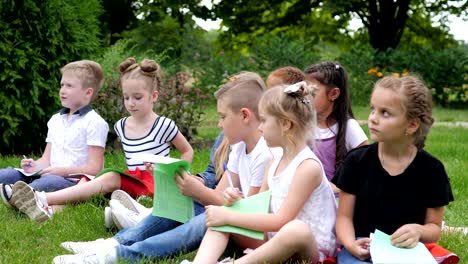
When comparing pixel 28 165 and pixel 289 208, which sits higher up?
pixel 289 208

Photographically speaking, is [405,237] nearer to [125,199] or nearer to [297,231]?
[297,231]

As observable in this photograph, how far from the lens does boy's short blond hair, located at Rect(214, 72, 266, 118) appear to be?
372 cm

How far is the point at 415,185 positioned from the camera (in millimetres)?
3295

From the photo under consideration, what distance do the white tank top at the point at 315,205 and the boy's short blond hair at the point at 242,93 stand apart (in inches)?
17.4

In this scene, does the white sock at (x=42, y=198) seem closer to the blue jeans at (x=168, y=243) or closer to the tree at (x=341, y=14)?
the blue jeans at (x=168, y=243)

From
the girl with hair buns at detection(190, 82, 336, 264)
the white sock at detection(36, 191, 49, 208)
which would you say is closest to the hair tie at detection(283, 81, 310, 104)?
the girl with hair buns at detection(190, 82, 336, 264)

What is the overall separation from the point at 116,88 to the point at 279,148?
14.6 feet

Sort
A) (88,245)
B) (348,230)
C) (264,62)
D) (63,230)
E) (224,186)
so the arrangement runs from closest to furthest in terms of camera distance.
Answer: (348,230) → (88,245) → (224,186) → (63,230) → (264,62)

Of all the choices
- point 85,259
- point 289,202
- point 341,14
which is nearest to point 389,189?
point 289,202

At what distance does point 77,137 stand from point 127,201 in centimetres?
109

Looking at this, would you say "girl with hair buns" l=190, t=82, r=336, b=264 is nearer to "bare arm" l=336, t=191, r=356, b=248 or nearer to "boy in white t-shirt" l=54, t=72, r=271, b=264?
"bare arm" l=336, t=191, r=356, b=248

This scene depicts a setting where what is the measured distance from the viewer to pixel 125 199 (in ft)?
14.1

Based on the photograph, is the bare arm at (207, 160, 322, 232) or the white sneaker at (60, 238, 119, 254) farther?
the white sneaker at (60, 238, 119, 254)

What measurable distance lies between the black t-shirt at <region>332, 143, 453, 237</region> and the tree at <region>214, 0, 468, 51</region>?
47.6 ft
